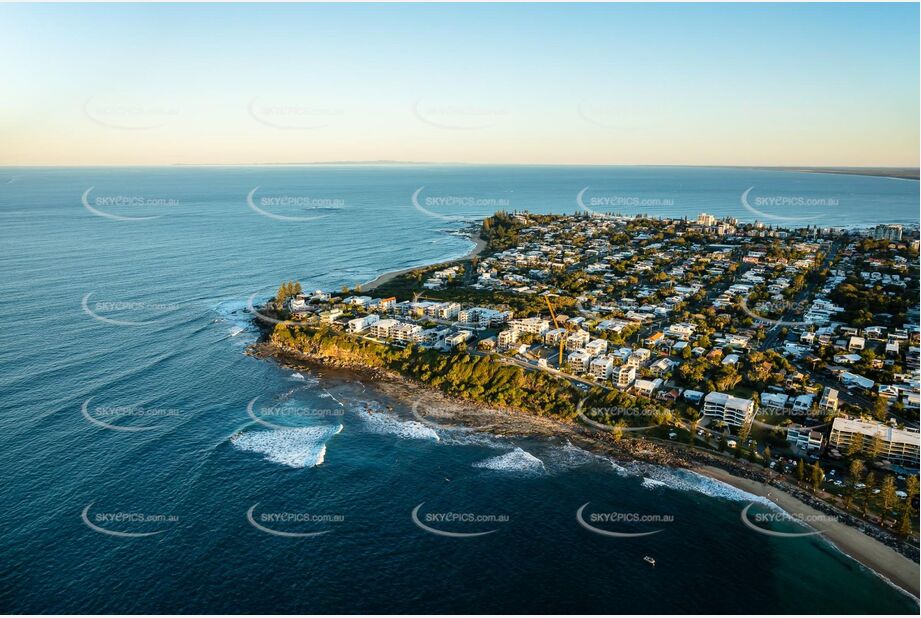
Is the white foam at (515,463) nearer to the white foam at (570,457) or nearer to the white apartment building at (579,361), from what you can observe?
the white foam at (570,457)

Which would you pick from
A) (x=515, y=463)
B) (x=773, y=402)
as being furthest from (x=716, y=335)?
(x=515, y=463)

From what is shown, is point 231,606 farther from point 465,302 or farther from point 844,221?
point 844,221

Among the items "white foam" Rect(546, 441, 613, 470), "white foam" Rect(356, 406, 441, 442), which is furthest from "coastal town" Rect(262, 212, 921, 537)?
"white foam" Rect(356, 406, 441, 442)

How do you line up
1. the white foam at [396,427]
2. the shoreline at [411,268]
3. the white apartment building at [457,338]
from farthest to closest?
1. the shoreline at [411,268]
2. the white apartment building at [457,338]
3. the white foam at [396,427]

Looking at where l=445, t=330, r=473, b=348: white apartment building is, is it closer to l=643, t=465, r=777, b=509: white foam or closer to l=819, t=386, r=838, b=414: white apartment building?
l=643, t=465, r=777, b=509: white foam

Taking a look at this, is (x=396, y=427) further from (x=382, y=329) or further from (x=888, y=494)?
(x=888, y=494)

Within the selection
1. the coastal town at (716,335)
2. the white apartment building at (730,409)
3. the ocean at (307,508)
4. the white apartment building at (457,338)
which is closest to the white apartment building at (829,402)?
the coastal town at (716,335)
